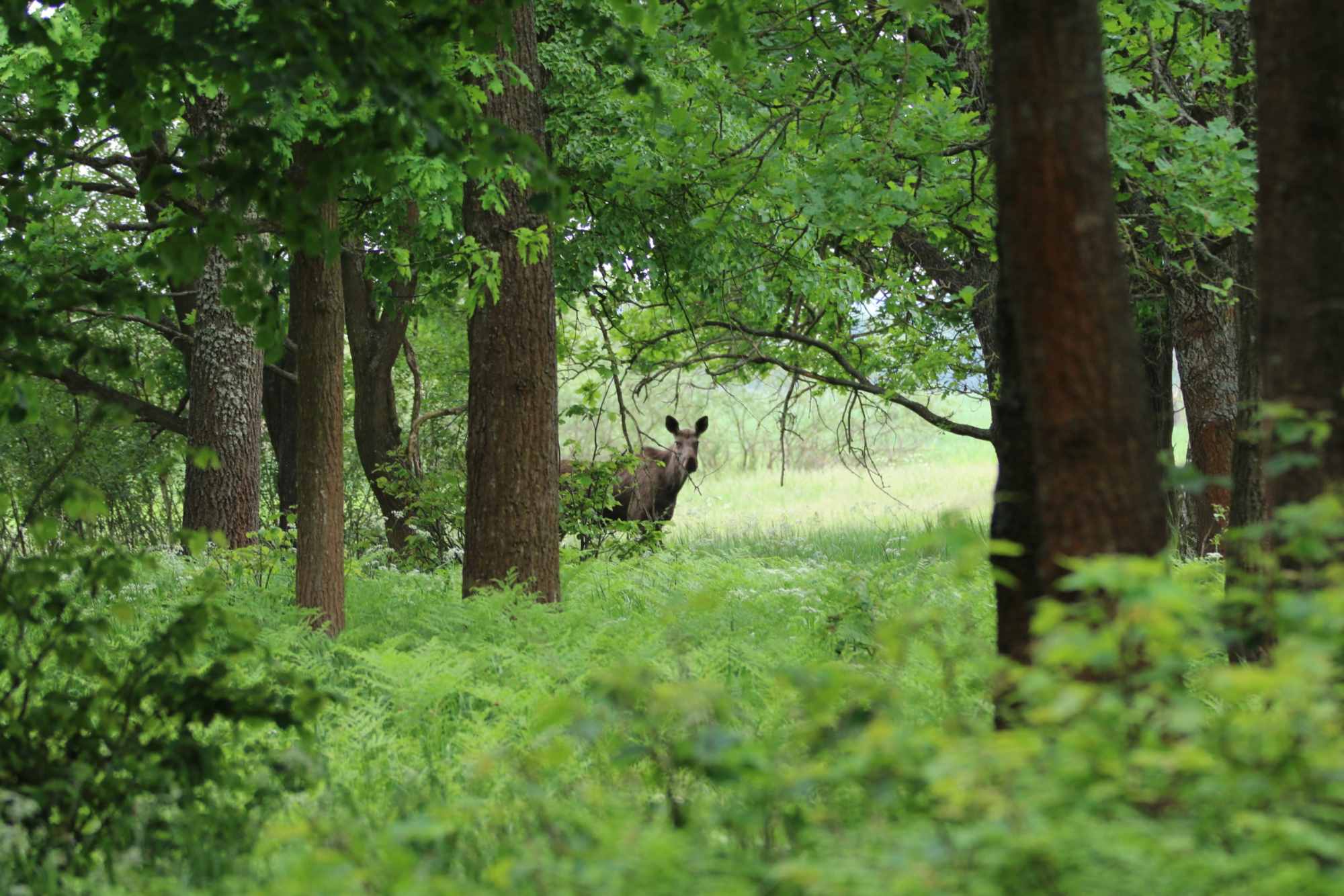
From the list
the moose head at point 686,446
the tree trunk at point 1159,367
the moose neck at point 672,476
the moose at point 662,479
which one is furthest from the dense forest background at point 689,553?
the moose neck at point 672,476

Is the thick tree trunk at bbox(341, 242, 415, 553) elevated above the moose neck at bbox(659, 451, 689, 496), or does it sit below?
above

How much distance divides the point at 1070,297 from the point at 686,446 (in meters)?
19.4

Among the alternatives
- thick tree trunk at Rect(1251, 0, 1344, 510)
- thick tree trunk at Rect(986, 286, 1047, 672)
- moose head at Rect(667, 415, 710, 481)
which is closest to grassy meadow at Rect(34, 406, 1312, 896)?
thick tree trunk at Rect(986, 286, 1047, 672)

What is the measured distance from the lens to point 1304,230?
14.0 feet

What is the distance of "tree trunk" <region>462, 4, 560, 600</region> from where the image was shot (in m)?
10.0

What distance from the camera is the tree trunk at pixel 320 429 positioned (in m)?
9.03

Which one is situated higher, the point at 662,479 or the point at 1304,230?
the point at 1304,230

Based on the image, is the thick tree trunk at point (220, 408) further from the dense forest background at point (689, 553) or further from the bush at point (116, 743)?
the bush at point (116, 743)

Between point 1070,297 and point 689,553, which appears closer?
point 1070,297

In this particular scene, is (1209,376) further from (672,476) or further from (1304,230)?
(1304,230)

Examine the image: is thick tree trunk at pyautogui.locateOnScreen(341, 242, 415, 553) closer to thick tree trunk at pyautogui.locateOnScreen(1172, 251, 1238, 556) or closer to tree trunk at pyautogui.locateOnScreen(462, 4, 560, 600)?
tree trunk at pyautogui.locateOnScreen(462, 4, 560, 600)

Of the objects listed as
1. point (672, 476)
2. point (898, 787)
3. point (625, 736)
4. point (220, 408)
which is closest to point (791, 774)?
point (898, 787)

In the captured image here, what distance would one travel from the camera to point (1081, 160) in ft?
12.4

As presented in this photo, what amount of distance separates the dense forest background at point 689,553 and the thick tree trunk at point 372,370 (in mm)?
3759
